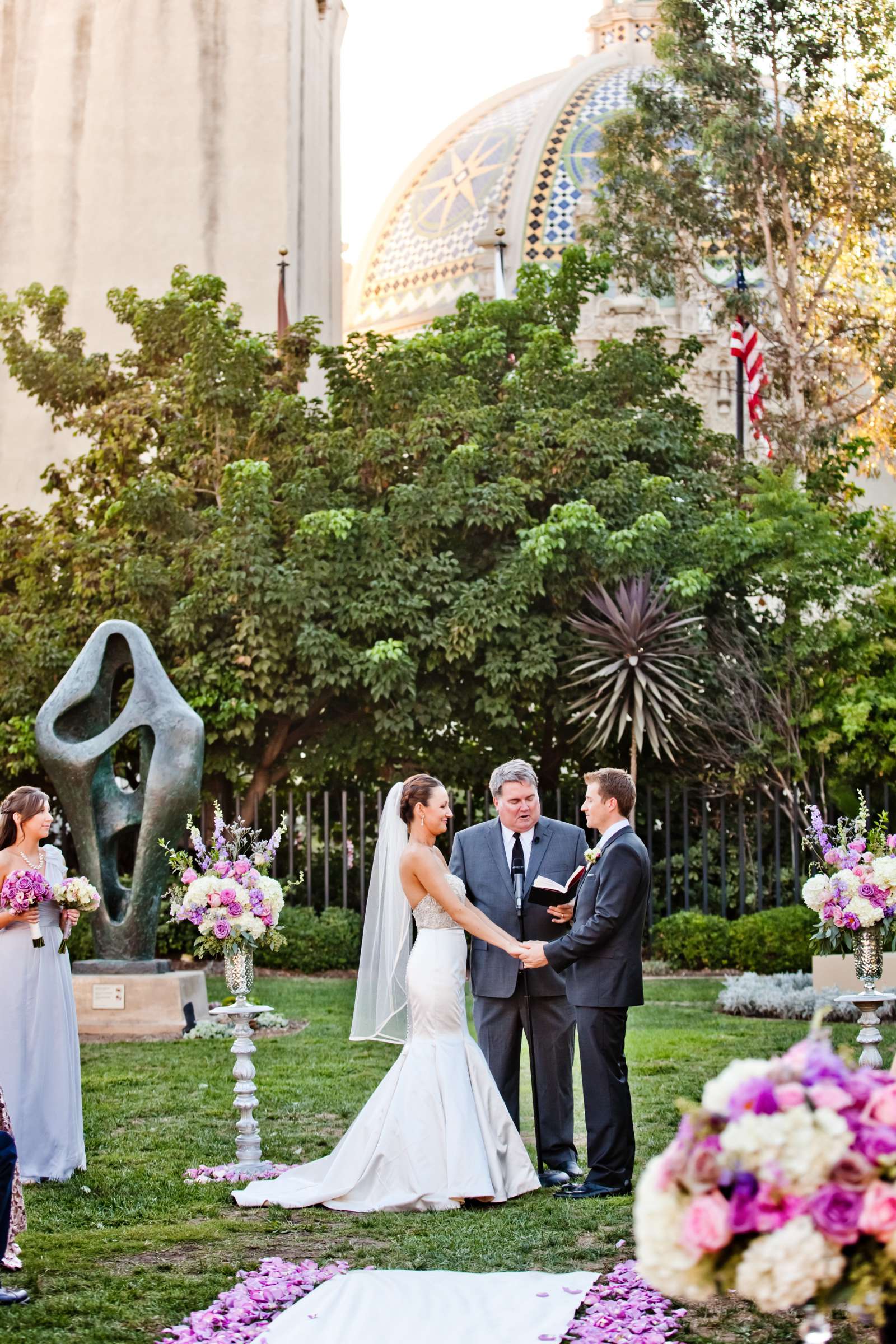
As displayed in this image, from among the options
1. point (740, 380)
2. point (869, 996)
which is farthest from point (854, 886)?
point (740, 380)

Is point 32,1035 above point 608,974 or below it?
below

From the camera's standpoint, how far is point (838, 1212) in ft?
9.09

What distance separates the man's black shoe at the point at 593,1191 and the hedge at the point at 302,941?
1070 cm

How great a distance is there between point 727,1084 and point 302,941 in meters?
15.1

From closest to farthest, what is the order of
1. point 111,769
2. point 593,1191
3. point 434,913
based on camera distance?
point 593,1191, point 434,913, point 111,769

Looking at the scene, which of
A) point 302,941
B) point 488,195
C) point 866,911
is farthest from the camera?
point 488,195

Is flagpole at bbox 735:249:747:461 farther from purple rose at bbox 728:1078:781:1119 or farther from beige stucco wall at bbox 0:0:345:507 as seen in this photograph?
purple rose at bbox 728:1078:781:1119

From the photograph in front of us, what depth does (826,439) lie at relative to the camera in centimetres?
2158

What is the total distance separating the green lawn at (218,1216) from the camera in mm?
5391

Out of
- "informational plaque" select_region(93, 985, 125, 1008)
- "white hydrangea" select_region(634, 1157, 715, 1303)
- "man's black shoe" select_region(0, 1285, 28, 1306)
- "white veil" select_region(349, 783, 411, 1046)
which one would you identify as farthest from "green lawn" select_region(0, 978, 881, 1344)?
"white hydrangea" select_region(634, 1157, 715, 1303)

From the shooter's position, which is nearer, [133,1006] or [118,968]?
[133,1006]

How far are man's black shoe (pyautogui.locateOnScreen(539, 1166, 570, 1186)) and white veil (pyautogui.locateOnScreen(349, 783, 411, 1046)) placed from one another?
0.93 m

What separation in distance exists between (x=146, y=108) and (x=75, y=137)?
1319 mm

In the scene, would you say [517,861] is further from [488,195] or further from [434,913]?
[488,195]
